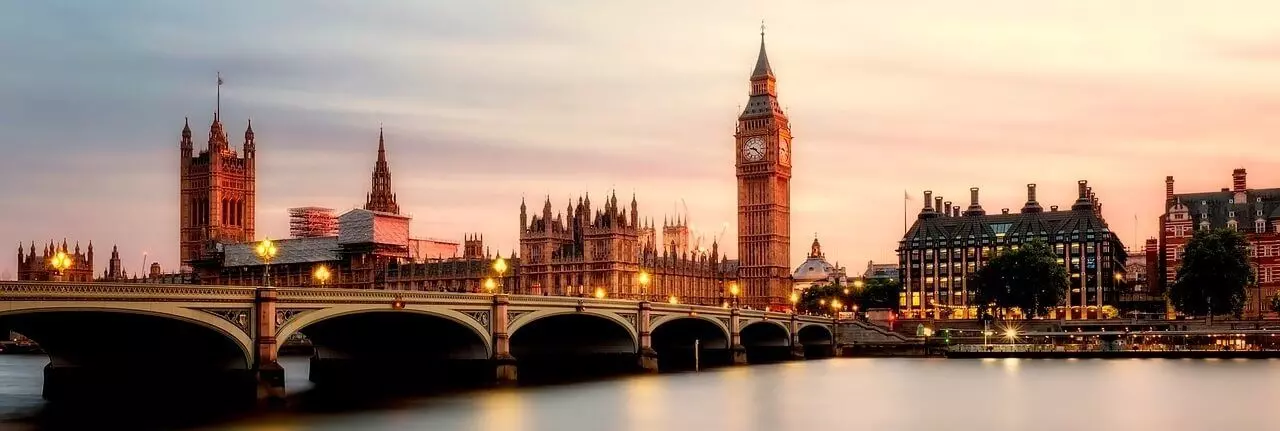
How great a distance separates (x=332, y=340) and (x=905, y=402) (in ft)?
102

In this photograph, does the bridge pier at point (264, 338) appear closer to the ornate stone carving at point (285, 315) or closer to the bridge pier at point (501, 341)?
the ornate stone carving at point (285, 315)

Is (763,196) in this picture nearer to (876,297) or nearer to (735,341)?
(876,297)

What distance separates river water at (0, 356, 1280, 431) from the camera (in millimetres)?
57031

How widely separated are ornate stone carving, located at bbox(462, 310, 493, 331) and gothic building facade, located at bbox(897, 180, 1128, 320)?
372 feet

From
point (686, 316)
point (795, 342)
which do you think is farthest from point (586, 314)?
point (795, 342)

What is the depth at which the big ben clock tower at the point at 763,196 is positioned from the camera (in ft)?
578

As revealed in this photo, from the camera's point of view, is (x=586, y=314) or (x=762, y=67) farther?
(x=762, y=67)

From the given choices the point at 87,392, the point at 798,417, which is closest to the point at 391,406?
the point at 87,392

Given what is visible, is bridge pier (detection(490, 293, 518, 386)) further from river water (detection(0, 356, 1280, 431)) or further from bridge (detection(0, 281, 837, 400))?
river water (detection(0, 356, 1280, 431))

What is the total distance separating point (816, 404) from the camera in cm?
6994

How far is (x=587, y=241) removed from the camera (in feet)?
498

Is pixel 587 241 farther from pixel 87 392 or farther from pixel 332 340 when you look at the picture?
pixel 87 392

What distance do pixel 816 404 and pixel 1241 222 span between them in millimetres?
110328

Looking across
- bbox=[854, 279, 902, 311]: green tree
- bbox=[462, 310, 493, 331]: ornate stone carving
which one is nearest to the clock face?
bbox=[854, 279, 902, 311]: green tree
